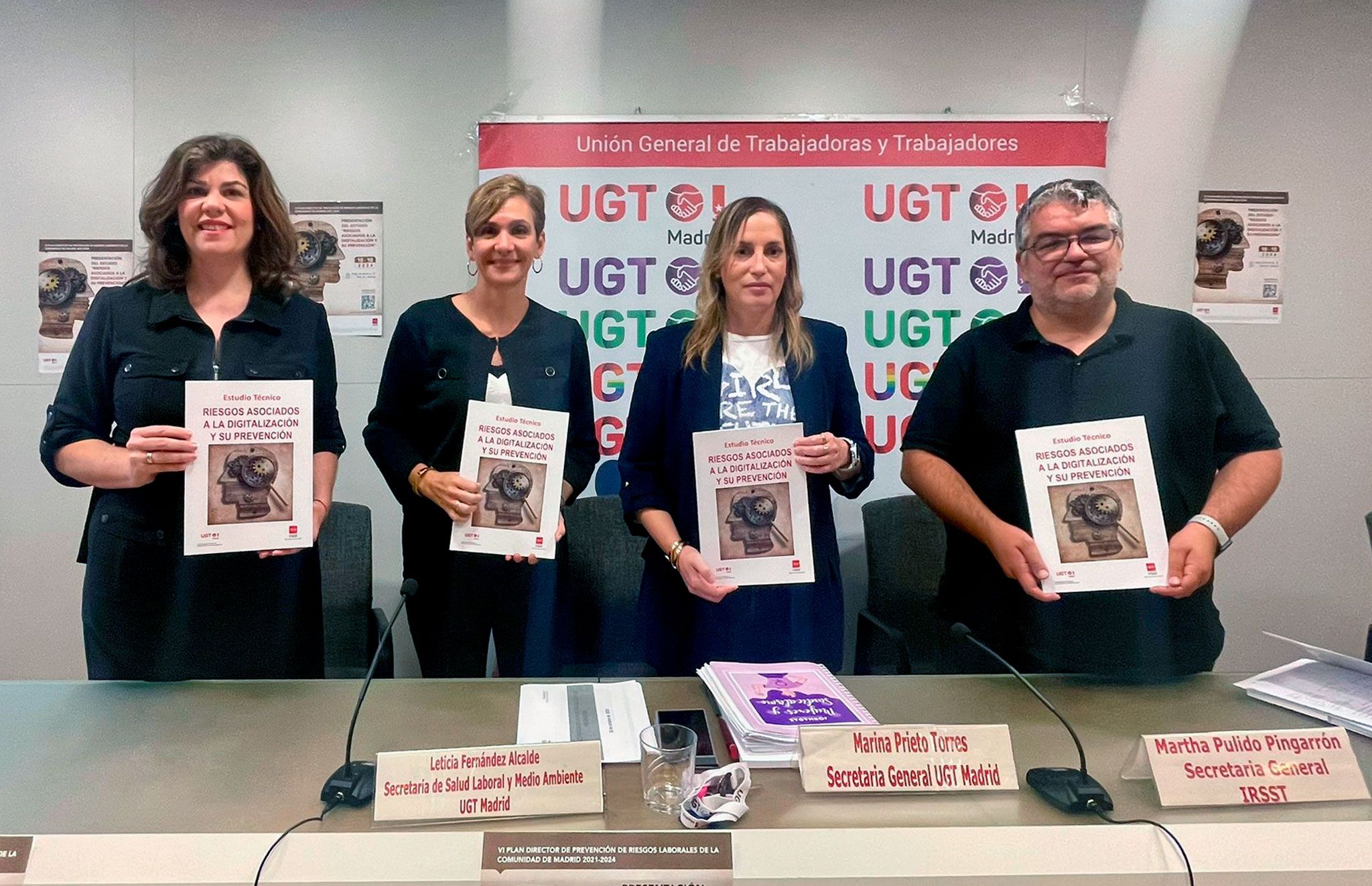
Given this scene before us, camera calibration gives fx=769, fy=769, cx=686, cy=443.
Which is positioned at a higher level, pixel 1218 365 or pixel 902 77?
pixel 902 77

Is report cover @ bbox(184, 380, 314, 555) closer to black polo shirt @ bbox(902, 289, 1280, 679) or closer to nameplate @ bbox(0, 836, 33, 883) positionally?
nameplate @ bbox(0, 836, 33, 883)

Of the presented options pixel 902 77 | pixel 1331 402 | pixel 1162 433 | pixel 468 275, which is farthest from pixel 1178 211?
pixel 468 275

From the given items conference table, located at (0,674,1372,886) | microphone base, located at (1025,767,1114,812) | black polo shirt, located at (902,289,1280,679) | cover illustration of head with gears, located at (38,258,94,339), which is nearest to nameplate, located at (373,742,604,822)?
conference table, located at (0,674,1372,886)

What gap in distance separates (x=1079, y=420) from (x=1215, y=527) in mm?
323

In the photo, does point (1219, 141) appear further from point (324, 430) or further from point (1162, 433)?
point (324, 430)

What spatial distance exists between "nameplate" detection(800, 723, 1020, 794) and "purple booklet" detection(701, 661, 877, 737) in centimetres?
7

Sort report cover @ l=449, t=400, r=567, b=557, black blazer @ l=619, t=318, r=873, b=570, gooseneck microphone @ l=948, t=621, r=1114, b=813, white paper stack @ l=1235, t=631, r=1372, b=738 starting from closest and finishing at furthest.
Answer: gooseneck microphone @ l=948, t=621, r=1114, b=813 → white paper stack @ l=1235, t=631, r=1372, b=738 → report cover @ l=449, t=400, r=567, b=557 → black blazer @ l=619, t=318, r=873, b=570

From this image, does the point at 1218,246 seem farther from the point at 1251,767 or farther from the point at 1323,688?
the point at 1251,767

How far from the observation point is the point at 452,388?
1820 mm

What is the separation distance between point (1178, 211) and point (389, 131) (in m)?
2.43

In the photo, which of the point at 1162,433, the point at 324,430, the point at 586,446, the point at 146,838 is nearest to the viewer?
the point at 146,838

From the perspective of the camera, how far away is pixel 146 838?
2.77 ft

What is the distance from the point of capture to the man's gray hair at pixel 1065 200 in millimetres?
1727

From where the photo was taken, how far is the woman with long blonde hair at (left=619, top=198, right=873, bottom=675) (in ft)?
5.74
